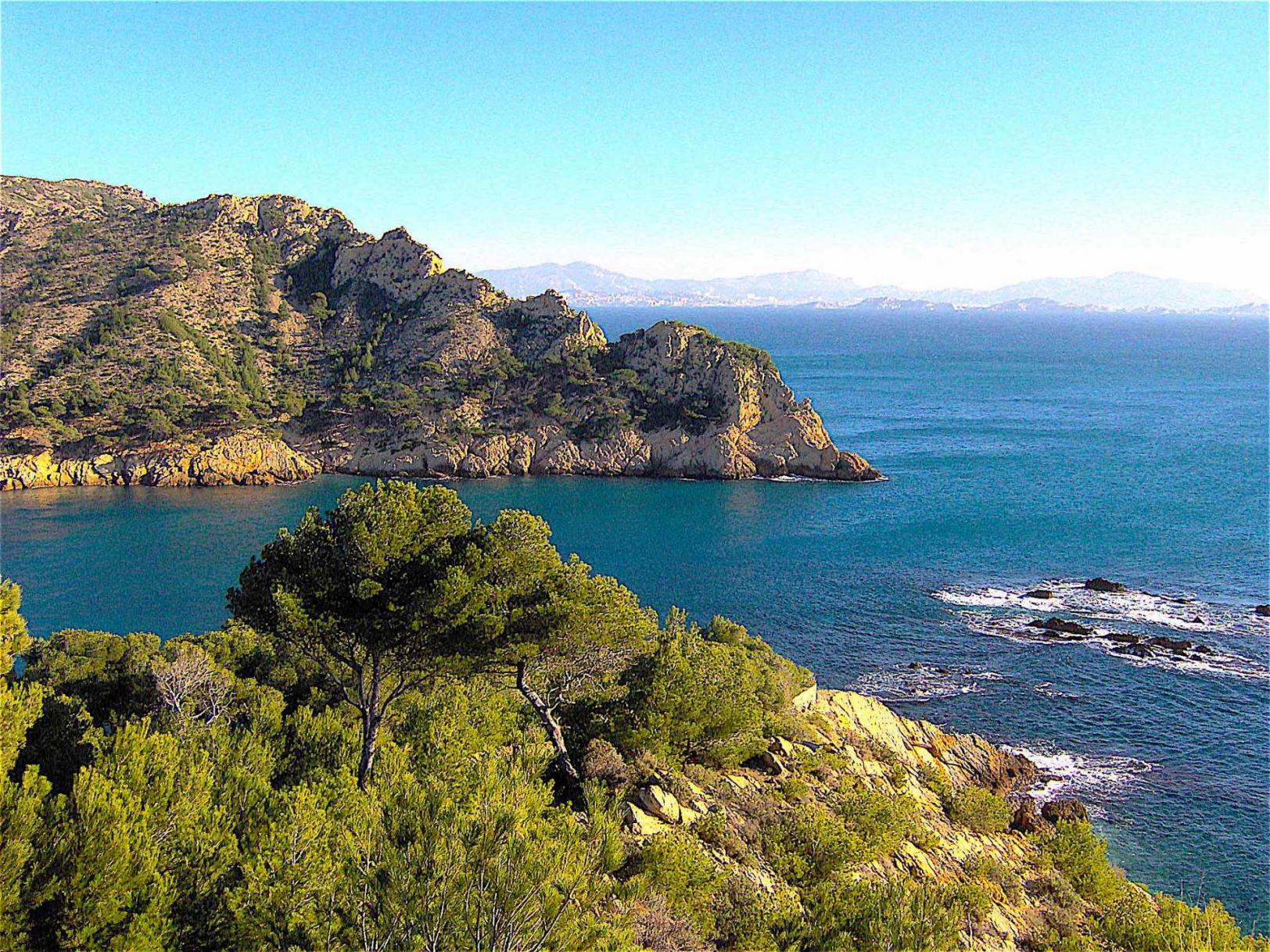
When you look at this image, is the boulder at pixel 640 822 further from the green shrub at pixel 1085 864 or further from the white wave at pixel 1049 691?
the white wave at pixel 1049 691

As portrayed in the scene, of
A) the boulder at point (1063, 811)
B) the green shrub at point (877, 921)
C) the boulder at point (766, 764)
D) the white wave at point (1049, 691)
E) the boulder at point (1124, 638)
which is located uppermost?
the green shrub at point (877, 921)

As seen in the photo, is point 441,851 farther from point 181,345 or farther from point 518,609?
point 181,345

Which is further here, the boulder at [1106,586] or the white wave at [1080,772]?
the boulder at [1106,586]

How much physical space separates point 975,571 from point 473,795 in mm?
47955

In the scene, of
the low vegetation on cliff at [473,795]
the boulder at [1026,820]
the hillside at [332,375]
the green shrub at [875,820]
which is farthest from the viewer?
the hillside at [332,375]

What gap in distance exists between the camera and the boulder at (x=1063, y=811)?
2850 centimetres

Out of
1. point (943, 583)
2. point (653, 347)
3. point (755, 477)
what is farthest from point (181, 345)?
point (943, 583)

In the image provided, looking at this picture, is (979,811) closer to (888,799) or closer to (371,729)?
(888,799)

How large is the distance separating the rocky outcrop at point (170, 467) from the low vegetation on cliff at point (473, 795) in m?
50.7

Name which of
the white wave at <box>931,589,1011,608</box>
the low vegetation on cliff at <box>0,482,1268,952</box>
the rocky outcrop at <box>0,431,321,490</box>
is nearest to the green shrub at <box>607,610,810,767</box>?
the low vegetation on cliff at <box>0,482,1268,952</box>

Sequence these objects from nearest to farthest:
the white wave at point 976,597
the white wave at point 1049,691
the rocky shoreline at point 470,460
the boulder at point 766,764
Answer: the boulder at point 766,764, the white wave at point 1049,691, the white wave at point 976,597, the rocky shoreline at point 470,460

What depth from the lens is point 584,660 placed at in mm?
18922

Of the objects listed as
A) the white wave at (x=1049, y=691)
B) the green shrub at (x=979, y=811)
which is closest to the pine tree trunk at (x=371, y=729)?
the green shrub at (x=979, y=811)

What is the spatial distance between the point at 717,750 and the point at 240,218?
348ft
